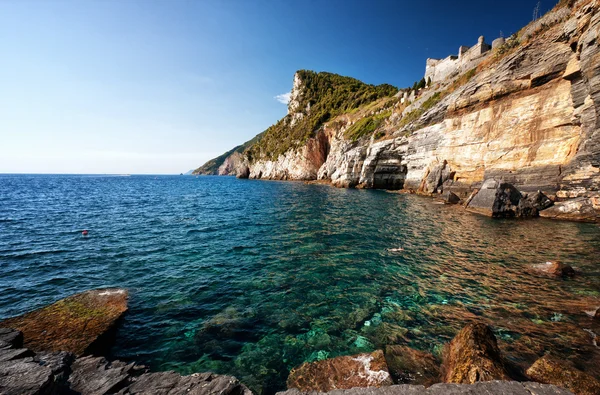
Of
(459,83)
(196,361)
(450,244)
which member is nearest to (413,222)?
(450,244)

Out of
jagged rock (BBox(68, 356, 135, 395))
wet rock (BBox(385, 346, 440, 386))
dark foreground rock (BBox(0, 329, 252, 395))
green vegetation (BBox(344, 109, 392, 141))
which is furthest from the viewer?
green vegetation (BBox(344, 109, 392, 141))

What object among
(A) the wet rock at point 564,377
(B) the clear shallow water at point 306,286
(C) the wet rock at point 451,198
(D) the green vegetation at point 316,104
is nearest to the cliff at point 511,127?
(C) the wet rock at point 451,198

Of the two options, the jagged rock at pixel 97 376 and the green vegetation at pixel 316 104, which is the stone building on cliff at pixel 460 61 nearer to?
the green vegetation at pixel 316 104

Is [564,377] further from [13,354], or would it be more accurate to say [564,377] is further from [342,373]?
[13,354]

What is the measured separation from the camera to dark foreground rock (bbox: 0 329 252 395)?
3793 mm

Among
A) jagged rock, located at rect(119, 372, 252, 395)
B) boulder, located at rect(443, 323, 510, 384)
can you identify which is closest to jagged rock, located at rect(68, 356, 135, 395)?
jagged rock, located at rect(119, 372, 252, 395)

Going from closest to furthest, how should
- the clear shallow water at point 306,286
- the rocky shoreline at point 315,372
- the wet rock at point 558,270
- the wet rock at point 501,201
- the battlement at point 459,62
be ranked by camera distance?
the rocky shoreline at point 315,372
the clear shallow water at point 306,286
the wet rock at point 558,270
the wet rock at point 501,201
the battlement at point 459,62

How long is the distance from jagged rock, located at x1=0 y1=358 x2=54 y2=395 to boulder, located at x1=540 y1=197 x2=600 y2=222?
104 feet

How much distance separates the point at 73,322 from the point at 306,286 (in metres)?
7.94

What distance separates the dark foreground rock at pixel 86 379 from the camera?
3.79 meters

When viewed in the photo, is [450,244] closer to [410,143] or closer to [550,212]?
[550,212]

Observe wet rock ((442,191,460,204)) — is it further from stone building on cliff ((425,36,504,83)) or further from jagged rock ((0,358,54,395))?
jagged rock ((0,358,54,395))

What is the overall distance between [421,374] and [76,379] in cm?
745

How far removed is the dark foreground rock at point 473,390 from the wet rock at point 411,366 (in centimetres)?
159
